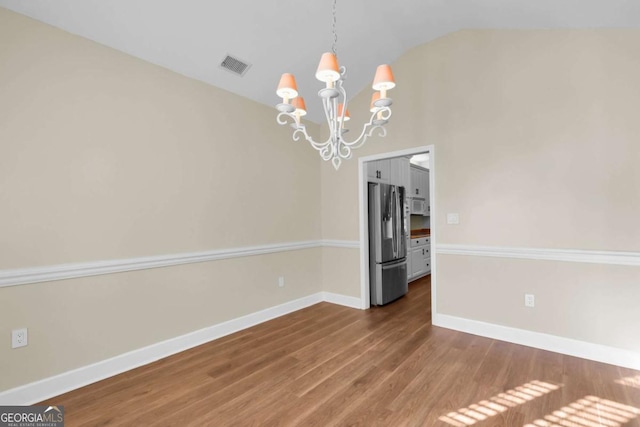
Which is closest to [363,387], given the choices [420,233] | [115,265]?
[115,265]

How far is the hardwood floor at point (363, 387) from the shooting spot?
6.09ft

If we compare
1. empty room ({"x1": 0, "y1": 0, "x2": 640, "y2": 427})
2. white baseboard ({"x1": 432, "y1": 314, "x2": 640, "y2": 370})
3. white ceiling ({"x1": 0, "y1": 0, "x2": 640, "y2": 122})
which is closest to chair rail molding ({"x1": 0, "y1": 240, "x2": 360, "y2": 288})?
empty room ({"x1": 0, "y1": 0, "x2": 640, "y2": 427})

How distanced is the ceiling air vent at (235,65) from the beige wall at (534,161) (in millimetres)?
1817

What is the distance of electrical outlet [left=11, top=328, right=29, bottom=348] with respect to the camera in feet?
6.56

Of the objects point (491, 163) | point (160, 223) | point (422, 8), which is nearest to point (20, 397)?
point (160, 223)

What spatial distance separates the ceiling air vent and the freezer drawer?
290 centimetres

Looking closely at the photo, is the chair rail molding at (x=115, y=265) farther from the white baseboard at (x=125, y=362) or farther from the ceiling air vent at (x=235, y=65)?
the ceiling air vent at (x=235, y=65)

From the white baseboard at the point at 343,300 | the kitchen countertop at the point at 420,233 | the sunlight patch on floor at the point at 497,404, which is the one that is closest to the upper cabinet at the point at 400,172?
the kitchen countertop at the point at 420,233

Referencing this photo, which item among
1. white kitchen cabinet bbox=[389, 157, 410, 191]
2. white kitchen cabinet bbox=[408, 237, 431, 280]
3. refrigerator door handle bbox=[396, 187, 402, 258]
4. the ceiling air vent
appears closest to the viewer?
the ceiling air vent

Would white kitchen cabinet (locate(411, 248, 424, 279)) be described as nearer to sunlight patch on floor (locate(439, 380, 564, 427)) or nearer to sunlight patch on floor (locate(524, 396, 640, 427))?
sunlight patch on floor (locate(439, 380, 564, 427))

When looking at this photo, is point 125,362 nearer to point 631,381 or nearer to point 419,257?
point 631,381

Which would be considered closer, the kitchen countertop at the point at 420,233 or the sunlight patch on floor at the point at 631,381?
the sunlight patch on floor at the point at 631,381

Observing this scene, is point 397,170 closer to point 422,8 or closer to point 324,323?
point 422,8

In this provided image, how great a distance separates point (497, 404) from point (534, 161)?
2.12 m
